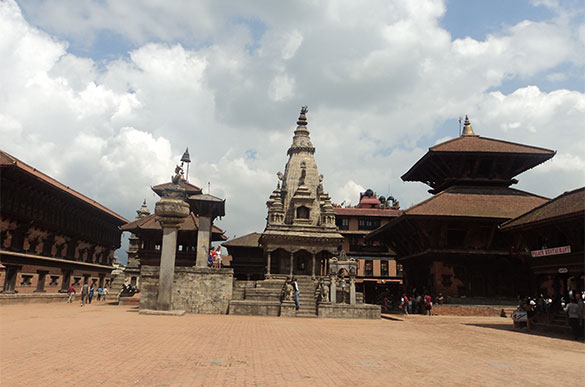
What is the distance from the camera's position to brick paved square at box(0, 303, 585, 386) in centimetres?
718

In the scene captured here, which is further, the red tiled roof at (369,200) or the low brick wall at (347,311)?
the red tiled roof at (369,200)

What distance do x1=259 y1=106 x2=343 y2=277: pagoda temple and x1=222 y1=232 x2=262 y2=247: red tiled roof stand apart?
26.9ft

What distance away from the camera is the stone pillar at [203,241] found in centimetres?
2434

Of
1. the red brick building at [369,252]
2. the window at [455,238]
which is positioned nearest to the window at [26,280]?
the window at [455,238]

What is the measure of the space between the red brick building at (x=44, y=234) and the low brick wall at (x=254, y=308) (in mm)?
14043

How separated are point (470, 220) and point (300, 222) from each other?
15.4m

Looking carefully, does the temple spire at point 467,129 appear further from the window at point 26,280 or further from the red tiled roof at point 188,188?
the window at point 26,280

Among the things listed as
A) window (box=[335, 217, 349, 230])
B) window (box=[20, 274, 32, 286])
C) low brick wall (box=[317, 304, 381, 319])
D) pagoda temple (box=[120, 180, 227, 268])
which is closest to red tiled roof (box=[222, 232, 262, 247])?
pagoda temple (box=[120, 180, 227, 268])

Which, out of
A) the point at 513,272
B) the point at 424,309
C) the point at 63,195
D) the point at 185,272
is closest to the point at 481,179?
the point at 513,272

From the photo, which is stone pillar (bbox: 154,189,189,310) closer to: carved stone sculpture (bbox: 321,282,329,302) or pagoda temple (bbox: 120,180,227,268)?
carved stone sculpture (bbox: 321,282,329,302)

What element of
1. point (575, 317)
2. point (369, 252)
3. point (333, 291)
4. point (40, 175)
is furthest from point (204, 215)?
point (369, 252)

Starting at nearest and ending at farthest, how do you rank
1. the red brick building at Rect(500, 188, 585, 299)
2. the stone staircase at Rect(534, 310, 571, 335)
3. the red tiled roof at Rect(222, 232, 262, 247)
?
1. the red brick building at Rect(500, 188, 585, 299)
2. the stone staircase at Rect(534, 310, 571, 335)
3. the red tiled roof at Rect(222, 232, 262, 247)

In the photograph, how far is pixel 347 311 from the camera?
74.2 ft

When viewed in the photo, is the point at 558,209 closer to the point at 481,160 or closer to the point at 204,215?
the point at 481,160
